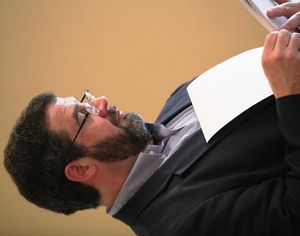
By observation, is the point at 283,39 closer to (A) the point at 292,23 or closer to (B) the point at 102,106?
(A) the point at 292,23

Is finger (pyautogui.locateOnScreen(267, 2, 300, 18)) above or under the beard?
above

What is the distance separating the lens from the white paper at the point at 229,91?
825 mm

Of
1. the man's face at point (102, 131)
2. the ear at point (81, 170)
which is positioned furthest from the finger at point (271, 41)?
the ear at point (81, 170)

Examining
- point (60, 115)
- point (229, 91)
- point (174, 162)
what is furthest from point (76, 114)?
point (229, 91)

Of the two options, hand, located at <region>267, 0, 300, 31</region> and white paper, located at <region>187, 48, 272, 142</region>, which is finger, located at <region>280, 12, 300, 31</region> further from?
white paper, located at <region>187, 48, 272, 142</region>

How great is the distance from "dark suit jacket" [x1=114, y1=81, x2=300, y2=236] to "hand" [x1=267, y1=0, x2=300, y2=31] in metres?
0.15

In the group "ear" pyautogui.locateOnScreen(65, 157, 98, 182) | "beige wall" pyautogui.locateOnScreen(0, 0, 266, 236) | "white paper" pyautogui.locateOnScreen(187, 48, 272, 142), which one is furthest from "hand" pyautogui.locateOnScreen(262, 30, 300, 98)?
"beige wall" pyautogui.locateOnScreen(0, 0, 266, 236)

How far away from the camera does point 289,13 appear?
75 centimetres

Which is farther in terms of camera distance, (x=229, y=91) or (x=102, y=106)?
(x=102, y=106)

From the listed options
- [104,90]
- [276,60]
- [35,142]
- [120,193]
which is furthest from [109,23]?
[276,60]

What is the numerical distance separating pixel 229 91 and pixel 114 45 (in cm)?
96

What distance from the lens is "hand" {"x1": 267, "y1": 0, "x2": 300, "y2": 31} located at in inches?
28.4

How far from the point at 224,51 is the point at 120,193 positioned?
976mm

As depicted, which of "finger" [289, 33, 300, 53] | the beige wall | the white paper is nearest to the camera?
"finger" [289, 33, 300, 53]
